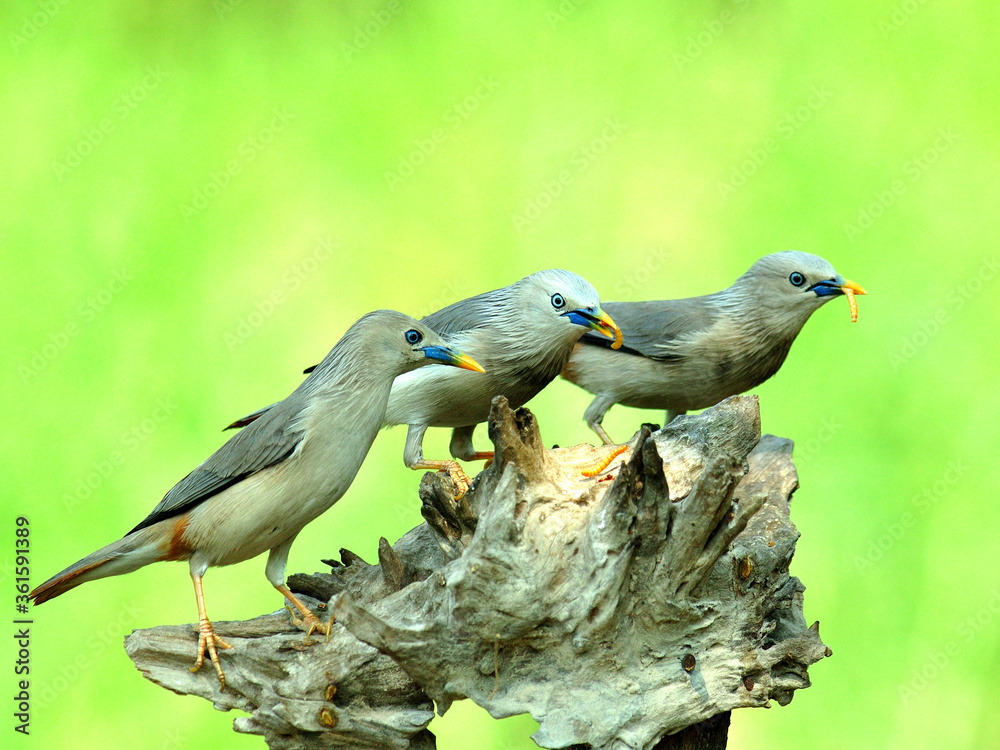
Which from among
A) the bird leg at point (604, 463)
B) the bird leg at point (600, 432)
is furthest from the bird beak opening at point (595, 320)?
the bird leg at point (600, 432)

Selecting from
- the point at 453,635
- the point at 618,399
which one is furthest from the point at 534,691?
the point at 618,399

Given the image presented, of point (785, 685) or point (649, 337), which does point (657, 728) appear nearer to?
point (785, 685)

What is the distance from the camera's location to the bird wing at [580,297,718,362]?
15.7 feet

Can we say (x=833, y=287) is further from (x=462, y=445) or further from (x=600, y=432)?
(x=462, y=445)

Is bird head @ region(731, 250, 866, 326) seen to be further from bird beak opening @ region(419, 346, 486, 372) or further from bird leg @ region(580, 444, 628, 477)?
bird beak opening @ region(419, 346, 486, 372)

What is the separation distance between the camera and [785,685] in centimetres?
355

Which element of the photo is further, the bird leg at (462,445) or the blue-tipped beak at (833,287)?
the bird leg at (462,445)

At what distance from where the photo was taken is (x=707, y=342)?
4723 mm

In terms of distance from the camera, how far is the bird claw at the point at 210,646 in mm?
3734

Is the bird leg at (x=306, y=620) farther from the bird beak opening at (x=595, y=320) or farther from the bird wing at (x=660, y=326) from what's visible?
the bird wing at (x=660, y=326)

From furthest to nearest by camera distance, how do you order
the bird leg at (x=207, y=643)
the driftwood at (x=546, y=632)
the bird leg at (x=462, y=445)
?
the bird leg at (x=462, y=445) → the bird leg at (x=207, y=643) → the driftwood at (x=546, y=632)

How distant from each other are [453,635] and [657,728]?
2.64ft

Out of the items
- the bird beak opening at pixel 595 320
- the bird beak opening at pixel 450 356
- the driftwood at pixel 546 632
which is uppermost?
the bird beak opening at pixel 595 320

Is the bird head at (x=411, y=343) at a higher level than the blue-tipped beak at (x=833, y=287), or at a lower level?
lower
